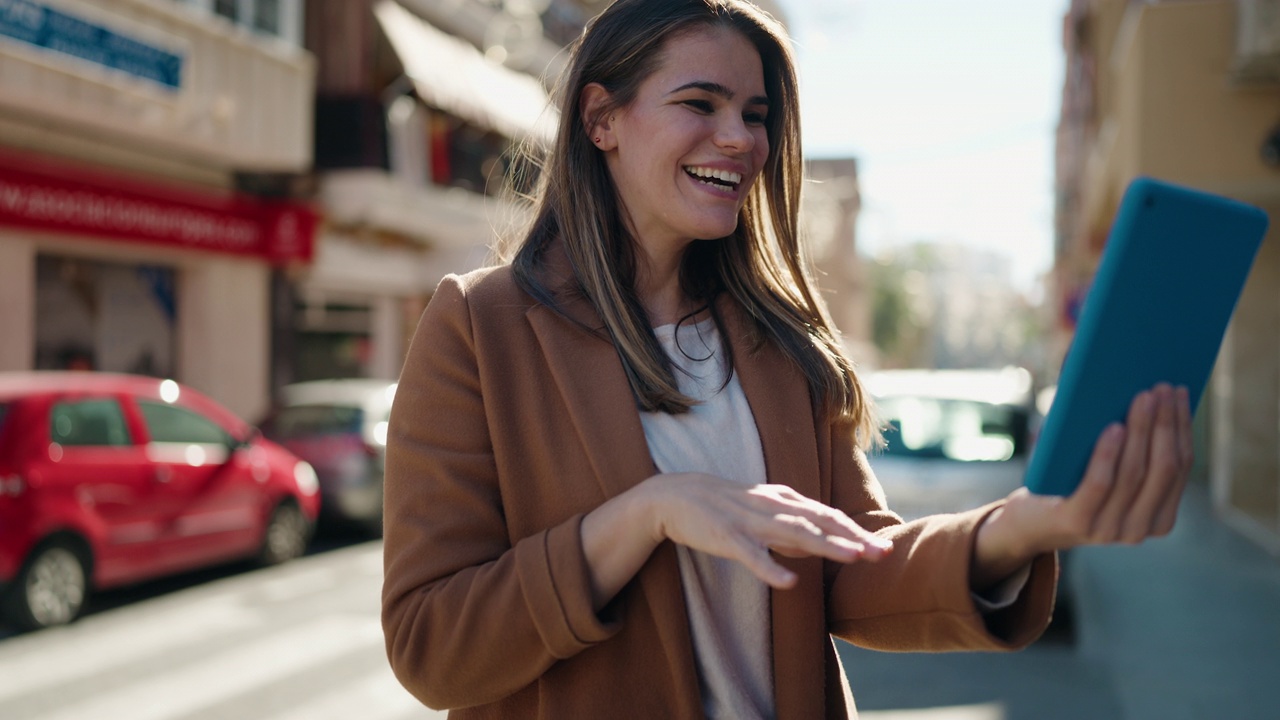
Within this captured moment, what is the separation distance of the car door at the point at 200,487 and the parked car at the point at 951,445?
4.96m

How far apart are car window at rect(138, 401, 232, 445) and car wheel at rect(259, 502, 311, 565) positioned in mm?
946

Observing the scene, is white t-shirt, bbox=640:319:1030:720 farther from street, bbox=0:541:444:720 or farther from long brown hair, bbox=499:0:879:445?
street, bbox=0:541:444:720

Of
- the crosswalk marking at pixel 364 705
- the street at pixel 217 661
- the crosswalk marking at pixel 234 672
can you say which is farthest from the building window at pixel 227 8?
the crosswalk marking at pixel 364 705

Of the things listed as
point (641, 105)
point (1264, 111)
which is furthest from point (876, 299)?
point (641, 105)

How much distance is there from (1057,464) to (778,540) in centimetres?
32

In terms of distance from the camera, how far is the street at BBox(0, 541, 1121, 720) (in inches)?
235

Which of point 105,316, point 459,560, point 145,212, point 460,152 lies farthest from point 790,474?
point 460,152

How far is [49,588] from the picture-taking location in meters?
7.63

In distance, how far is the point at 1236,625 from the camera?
7852 millimetres

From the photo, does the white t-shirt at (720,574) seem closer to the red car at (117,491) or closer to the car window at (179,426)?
the red car at (117,491)

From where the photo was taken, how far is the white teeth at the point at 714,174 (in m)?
1.91

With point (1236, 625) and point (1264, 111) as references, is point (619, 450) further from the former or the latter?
point (1264, 111)

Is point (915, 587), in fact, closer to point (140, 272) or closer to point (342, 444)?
point (342, 444)

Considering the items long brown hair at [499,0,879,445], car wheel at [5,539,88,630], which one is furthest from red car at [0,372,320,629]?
long brown hair at [499,0,879,445]
